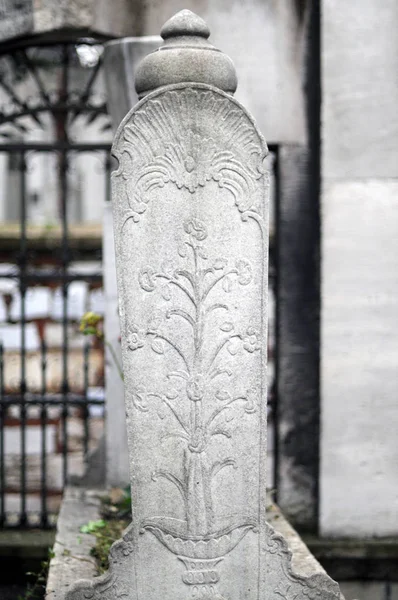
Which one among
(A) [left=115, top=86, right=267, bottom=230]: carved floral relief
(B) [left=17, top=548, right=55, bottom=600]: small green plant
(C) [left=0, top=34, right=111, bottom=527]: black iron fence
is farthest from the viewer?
(C) [left=0, top=34, right=111, bottom=527]: black iron fence

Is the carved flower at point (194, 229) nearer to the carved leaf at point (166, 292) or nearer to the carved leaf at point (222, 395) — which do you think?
the carved leaf at point (166, 292)

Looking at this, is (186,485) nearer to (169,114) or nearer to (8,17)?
(169,114)

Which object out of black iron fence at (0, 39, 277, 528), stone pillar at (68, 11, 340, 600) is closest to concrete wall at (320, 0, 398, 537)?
black iron fence at (0, 39, 277, 528)

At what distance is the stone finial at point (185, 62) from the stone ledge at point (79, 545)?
74.9 inches

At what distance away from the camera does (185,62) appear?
304 cm

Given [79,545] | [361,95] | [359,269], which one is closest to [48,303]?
[359,269]

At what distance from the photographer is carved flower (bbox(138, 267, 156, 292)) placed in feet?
9.81

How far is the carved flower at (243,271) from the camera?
120 inches

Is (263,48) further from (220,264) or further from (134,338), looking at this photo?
(134,338)

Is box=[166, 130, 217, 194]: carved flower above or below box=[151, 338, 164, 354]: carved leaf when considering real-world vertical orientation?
above

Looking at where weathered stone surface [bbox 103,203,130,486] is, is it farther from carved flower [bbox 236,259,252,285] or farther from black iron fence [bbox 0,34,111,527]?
carved flower [bbox 236,259,252,285]

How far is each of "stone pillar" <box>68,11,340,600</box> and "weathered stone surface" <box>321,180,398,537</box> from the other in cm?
176

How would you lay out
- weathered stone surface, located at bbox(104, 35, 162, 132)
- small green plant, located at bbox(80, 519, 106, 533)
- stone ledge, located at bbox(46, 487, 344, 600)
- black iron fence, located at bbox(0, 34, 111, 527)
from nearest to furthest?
stone ledge, located at bbox(46, 487, 344, 600) → small green plant, located at bbox(80, 519, 106, 533) → weathered stone surface, located at bbox(104, 35, 162, 132) → black iron fence, located at bbox(0, 34, 111, 527)

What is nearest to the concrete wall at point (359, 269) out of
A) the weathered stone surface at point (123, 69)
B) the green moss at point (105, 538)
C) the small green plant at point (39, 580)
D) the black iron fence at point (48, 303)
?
the black iron fence at point (48, 303)
